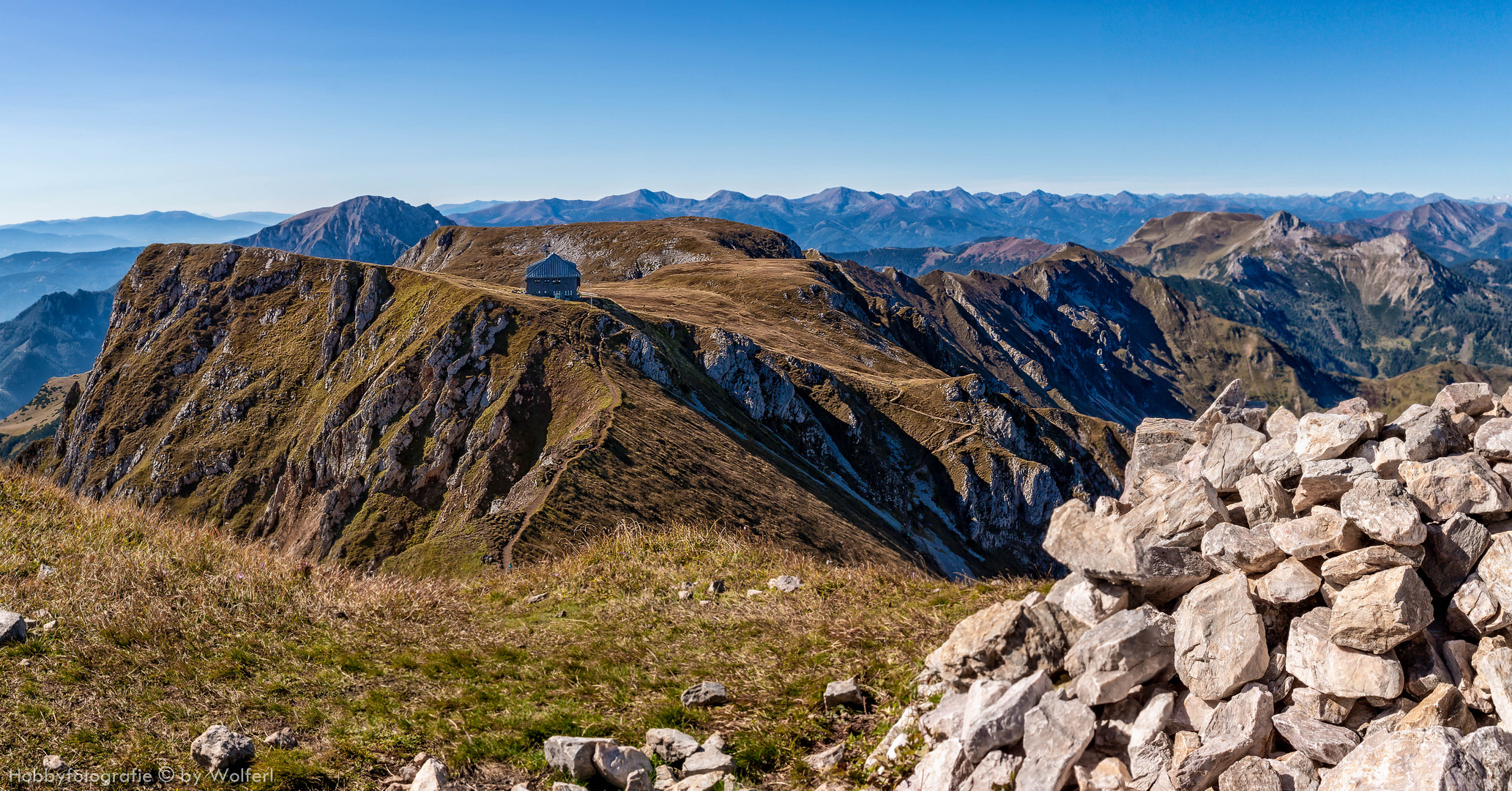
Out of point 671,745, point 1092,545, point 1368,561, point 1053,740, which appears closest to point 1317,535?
point 1368,561

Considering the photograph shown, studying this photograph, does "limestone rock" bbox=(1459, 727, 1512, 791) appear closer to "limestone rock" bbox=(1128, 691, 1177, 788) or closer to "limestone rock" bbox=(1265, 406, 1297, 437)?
"limestone rock" bbox=(1128, 691, 1177, 788)

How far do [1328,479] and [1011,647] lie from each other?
4296mm

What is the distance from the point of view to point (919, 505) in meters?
118

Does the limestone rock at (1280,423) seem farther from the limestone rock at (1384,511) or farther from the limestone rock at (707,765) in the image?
the limestone rock at (707,765)

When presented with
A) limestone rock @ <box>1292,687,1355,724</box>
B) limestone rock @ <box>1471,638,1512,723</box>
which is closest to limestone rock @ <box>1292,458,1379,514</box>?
limestone rock @ <box>1471,638,1512,723</box>

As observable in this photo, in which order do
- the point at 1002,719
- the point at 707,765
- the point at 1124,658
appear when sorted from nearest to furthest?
the point at 1002,719, the point at 1124,658, the point at 707,765

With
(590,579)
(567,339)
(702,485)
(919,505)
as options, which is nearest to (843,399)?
(919,505)

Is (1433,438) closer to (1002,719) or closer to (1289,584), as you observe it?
(1289,584)

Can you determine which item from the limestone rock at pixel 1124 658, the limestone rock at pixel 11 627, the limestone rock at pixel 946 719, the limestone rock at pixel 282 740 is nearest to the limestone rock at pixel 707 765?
the limestone rock at pixel 946 719

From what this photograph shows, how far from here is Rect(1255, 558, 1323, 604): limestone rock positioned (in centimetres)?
812

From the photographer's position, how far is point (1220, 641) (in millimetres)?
8047

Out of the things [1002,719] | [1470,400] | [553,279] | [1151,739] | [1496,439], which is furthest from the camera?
[553,279]

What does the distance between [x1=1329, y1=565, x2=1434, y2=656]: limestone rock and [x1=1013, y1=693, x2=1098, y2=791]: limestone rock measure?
2.68 metres

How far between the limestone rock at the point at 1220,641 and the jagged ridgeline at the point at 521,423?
123 feet
